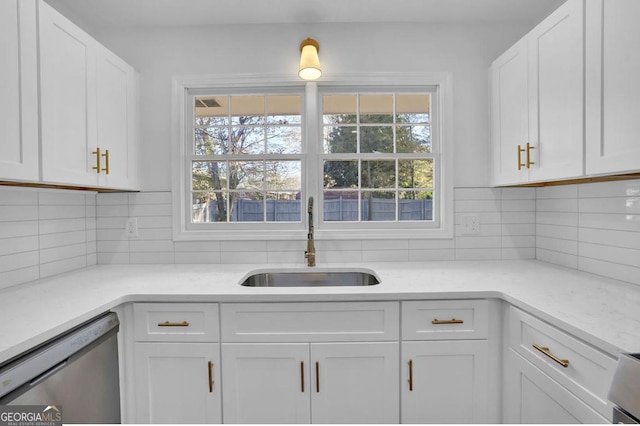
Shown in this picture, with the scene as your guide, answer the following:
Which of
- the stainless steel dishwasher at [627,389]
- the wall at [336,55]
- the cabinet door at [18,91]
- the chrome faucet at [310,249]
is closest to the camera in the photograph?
the stainless steel dishwasher at [627,389]

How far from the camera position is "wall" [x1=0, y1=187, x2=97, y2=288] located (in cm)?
144

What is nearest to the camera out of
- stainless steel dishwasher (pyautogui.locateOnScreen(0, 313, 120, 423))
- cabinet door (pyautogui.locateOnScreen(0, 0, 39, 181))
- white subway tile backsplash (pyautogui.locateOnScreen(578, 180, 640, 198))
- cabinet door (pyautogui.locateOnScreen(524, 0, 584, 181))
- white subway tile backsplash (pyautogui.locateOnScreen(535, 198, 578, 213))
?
stainless steel dishwasher (pyautogui.locateOnScreen(0, 313, 120, 423))

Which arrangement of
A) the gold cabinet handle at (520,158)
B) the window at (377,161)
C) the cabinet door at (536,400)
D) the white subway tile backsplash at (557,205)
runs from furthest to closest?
the window at (377,161)
the white subway tile backsplash at (557,205)
the gold cabinet handle at (520,158)
the cabinet door at (536,400)

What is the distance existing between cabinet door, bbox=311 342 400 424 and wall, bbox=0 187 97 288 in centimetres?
156

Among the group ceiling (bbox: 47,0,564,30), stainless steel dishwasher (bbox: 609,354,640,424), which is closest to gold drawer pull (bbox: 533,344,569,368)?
stainless steel dishwasher (bbox: 609,354,640,424)

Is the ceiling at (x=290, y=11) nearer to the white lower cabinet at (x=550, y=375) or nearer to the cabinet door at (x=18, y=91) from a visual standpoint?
the cabinet door at (x=18, y=91)

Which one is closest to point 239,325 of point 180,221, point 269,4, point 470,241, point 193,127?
point 180,221

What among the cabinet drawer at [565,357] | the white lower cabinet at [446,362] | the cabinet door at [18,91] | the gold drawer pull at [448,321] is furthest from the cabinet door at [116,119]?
the cabinet drawer at [565,357]

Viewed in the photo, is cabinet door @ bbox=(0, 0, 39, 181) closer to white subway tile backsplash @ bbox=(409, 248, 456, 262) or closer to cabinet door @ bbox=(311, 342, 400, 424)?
cabinet door @ bbox=(311, 342, 400, 424)

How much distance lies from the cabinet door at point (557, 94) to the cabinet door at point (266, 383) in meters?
1.47

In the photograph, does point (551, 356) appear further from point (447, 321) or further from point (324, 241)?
point (324, 241)

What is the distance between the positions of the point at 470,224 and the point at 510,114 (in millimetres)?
724

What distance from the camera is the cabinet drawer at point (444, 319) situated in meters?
1.34

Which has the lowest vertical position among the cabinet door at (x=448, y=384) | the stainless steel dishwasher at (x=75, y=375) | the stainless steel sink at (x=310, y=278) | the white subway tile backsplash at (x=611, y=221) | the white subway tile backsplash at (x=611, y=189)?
the cabinet door at (x=448, y=384)
